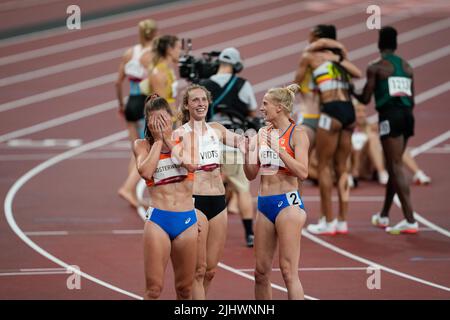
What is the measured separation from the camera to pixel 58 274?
35.8ft

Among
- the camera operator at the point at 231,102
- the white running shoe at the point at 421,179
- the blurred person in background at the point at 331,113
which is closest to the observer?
the camera operator at the point at 231,102

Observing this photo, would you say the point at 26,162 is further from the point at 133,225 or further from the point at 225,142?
the point at 225,142

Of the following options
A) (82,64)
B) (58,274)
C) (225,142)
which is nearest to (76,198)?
(58,274)

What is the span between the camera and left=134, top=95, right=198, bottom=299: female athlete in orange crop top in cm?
826

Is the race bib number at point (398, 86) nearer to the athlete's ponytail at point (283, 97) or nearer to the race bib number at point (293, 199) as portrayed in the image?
the athlete's ponytail at point (283, 97)

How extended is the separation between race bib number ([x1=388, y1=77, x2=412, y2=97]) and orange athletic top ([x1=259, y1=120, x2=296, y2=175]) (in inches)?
160

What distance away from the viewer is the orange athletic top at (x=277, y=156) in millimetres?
8812

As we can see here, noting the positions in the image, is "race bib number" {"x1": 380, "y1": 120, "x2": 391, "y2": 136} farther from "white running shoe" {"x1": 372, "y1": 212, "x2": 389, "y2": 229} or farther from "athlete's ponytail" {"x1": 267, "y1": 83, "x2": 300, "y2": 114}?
"athlete's ponytail" {"x1": 267, "y1": 83, "x2": 300, "y2": 114}

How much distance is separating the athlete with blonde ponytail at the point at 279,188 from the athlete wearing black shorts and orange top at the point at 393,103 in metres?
3.95

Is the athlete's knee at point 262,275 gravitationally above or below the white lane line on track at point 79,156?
below

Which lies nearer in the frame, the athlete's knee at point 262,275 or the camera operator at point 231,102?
the athlete's knee at point 262,275

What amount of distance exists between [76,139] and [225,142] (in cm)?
1004

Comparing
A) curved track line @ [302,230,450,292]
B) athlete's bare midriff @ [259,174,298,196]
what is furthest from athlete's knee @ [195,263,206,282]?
curved track line @ [302,230,450,292]

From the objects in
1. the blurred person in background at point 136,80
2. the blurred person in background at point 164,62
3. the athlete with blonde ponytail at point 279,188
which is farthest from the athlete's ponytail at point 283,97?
the blurred person in background at point 136,80
